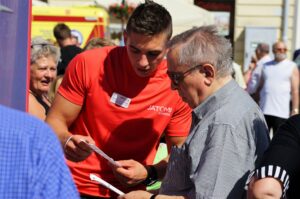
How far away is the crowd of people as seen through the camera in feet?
7.92

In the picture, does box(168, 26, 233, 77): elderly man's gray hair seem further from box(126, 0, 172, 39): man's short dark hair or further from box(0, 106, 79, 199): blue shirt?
box(0, 106, 79, 199): blue shirt

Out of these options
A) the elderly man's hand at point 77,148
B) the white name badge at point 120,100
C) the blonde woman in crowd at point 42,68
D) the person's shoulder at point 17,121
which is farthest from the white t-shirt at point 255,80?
the person's shoulder at point 17,121

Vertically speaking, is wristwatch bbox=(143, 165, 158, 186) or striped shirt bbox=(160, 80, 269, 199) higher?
striped shirt bbox=(160, 80, 269, 199)

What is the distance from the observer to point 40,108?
416 cm

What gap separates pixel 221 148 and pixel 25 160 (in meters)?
1.21

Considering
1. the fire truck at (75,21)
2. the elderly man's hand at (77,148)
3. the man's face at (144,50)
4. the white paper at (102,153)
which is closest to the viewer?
the white paper at (102,153)

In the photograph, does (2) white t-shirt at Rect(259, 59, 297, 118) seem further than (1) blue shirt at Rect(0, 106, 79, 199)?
Yes

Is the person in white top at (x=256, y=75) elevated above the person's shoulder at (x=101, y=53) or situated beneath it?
situated beneath

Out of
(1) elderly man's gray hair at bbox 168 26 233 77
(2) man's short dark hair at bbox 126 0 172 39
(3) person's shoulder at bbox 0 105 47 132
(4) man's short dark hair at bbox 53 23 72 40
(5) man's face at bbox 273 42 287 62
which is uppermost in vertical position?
(2) man's short dark hair at bbox 126 0 172 39

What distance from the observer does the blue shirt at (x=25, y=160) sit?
1303mm

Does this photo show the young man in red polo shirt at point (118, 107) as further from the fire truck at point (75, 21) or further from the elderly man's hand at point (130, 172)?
the fire truck at point (75, 21)

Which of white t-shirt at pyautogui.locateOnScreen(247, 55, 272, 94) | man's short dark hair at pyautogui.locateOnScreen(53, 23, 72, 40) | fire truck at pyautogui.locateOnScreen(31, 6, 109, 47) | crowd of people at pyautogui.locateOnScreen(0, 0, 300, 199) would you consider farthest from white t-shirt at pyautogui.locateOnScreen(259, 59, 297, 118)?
crowd of people at pyautogui.locateOnScreen(0, 0, 300, 199)

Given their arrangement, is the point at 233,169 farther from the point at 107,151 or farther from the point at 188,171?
the point at 107,151

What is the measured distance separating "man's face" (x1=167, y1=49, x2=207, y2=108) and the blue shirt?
4.42 feet
